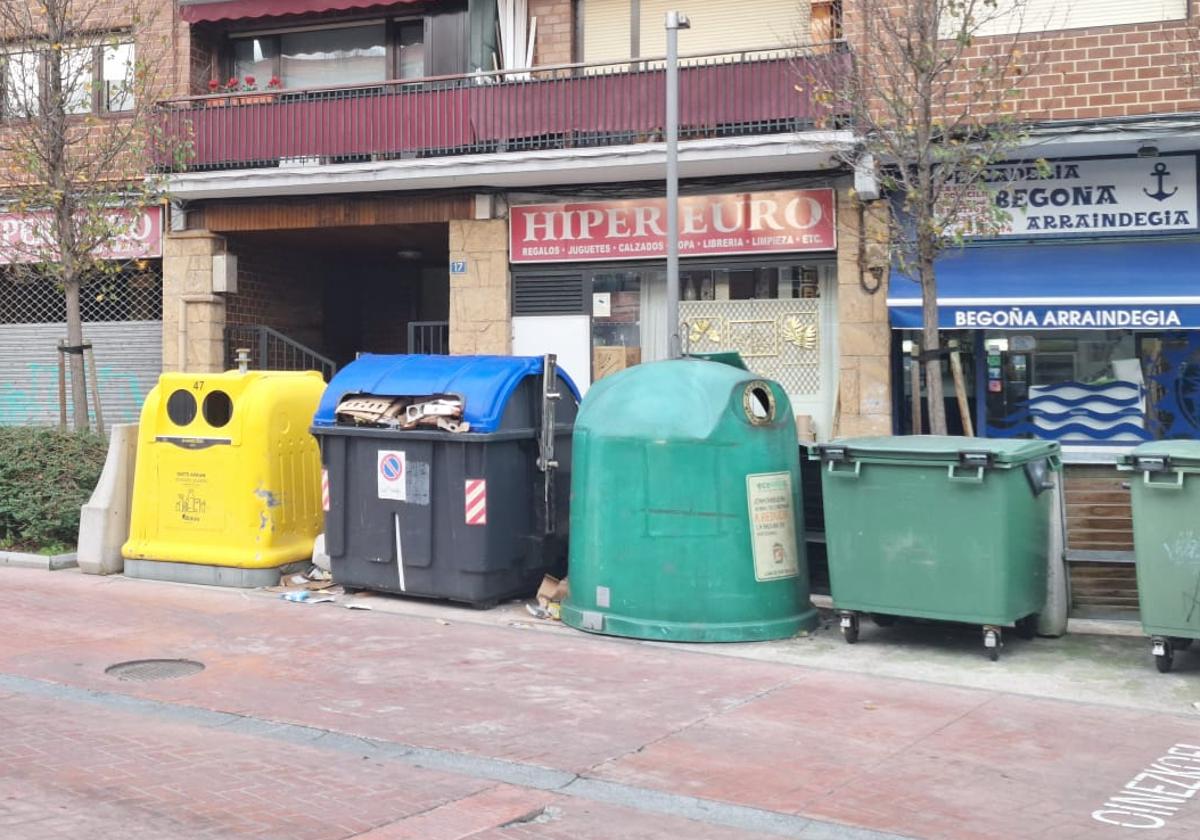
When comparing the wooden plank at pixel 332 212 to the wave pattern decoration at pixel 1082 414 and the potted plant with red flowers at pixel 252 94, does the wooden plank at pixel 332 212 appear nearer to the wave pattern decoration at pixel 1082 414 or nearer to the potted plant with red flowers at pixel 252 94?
the potted plant with red flowers at pixel 252 94

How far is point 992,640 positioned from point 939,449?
3.90ft

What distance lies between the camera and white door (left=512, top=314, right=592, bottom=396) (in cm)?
1445

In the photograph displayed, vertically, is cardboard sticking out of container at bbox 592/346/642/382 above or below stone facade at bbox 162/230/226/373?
below

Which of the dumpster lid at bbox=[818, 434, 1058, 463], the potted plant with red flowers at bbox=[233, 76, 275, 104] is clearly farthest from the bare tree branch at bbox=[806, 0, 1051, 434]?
the potted plant with red flowers at bbox=[233, 76, 275, 104]

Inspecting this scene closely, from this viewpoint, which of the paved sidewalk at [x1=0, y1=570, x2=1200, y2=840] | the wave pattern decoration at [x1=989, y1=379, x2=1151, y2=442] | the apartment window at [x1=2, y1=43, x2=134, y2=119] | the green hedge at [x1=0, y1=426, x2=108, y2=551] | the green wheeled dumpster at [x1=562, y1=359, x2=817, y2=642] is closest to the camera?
the paved sidewalk at [x1=0, y1=570, x2=1200, y2=840]

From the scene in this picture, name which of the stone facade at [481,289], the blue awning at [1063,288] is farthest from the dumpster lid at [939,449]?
the stone facade at [481,289]

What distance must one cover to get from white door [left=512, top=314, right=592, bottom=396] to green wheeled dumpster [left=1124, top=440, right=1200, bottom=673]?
8.04m

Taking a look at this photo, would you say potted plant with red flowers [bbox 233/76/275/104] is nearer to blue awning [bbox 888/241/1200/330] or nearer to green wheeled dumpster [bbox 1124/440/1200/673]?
blue awning [bbox 888/241/1200/330]

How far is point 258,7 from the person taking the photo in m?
14.9

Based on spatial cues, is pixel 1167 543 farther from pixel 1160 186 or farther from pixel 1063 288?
pixel 1160 186

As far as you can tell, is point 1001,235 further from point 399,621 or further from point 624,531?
point 399,621

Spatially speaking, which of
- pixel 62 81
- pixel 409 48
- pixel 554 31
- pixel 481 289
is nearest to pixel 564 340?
pixel 481 289

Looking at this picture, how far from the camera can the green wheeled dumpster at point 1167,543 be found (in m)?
6.93

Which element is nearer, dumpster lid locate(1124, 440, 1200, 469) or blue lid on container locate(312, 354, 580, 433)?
dumpster lid locate(1124, 440, 1200, 469)
